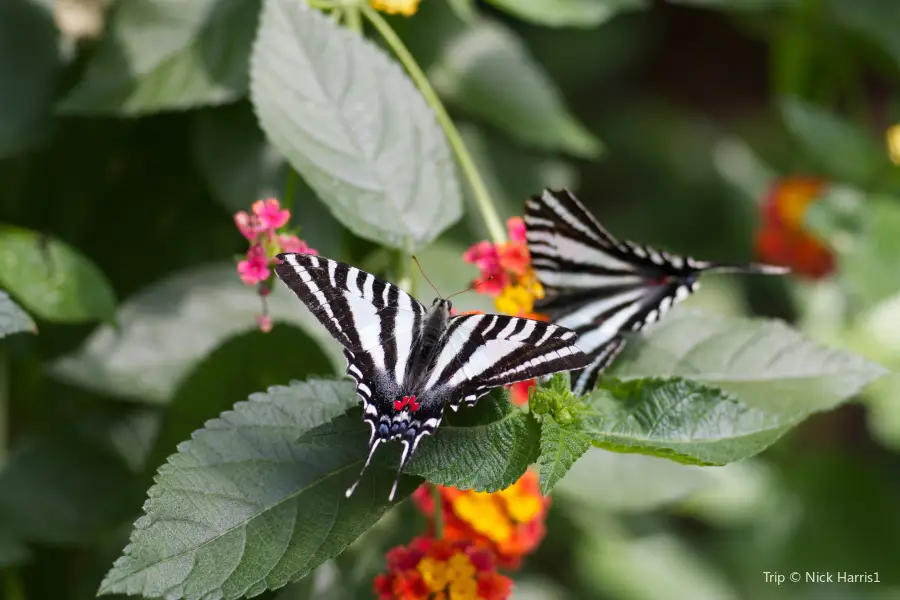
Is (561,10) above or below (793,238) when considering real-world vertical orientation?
above

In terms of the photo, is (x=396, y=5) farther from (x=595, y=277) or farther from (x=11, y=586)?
(x=11, y=586)

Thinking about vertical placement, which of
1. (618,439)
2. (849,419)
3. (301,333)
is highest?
(301,333)

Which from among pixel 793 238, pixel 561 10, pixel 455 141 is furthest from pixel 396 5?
pixel 793 238

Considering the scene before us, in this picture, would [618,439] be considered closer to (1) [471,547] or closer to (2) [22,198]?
(1) [471,547]

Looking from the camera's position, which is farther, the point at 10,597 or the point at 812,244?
the point at 812,244

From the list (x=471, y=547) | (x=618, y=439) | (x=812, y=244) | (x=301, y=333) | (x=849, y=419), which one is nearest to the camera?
(x=618, y=439)

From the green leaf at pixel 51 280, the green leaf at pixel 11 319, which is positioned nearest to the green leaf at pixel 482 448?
the green leaf at pixel 11 319

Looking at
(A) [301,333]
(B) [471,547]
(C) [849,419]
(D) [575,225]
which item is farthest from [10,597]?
(C) [849,419]
